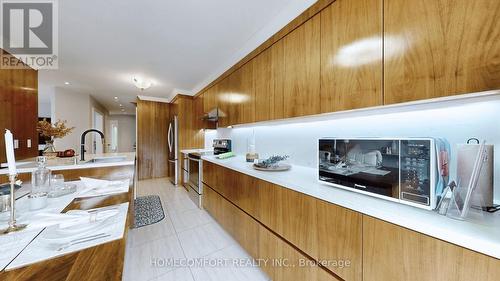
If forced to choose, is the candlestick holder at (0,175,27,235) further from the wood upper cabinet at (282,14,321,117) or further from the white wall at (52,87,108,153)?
the white wall at (52,87,108,153)

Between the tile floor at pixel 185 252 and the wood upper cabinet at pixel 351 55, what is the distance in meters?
1.69

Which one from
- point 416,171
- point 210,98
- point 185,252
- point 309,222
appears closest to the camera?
point 416,171

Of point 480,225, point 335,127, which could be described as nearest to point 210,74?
point 335,127

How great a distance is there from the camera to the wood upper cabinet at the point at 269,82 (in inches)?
71.8

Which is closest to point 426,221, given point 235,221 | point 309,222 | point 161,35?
point 309,222

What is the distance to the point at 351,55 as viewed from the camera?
119cm

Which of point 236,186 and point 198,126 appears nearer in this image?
point 236,186

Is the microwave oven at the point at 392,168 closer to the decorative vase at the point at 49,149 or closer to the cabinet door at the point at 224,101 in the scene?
the cabinet door at the point at 224,101

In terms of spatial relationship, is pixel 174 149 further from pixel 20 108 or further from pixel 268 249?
pixel 268 249

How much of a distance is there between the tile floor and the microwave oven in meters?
1.25

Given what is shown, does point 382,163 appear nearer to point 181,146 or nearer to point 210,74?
point 210,74

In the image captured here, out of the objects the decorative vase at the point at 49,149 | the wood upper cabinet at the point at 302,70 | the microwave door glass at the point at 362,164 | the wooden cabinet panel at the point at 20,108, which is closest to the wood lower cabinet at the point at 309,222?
the microwave door glass at the point at 362,164

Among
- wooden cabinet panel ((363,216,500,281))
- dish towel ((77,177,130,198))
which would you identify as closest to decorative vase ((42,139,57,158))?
dish towel ((77,177,130,198))

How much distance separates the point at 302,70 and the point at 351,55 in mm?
438
